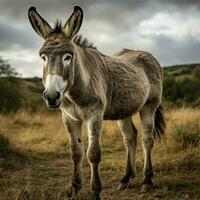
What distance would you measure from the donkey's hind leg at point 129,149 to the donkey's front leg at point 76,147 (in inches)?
33.4

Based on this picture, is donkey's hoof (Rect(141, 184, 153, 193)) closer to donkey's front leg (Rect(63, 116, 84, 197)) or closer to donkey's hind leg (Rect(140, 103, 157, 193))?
donkey's hind leg (Rect(140, 103, 157, 193))

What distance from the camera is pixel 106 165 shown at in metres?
7.48

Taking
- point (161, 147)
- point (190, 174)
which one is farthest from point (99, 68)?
point (161, 147)

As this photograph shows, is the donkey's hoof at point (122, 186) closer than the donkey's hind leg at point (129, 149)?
Yes

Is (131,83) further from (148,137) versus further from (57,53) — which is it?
(57,53)

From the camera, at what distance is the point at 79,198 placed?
545cm

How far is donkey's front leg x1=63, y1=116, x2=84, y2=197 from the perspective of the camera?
561 centimetres

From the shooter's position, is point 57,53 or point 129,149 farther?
point 129,149

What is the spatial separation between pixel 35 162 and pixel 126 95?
10.6ft

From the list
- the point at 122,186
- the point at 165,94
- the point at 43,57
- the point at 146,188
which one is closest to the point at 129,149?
the point at 122,186

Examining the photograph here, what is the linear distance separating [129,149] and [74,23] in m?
2.77

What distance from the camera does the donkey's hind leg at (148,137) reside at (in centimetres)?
632

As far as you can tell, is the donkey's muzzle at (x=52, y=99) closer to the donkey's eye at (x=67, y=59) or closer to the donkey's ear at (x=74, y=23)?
the donkey's eye at (x=67, y=59)

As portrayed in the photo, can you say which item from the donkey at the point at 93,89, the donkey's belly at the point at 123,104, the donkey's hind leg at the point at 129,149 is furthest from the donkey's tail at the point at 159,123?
the donkey's belly at the point at 123,104
